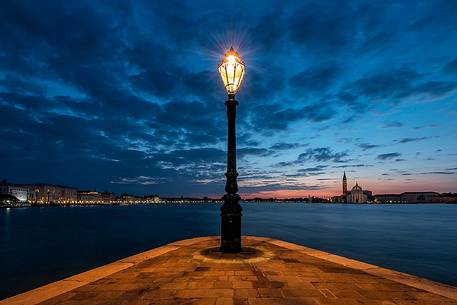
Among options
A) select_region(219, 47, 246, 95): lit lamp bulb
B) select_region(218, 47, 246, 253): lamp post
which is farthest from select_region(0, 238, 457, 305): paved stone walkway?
select_region(219, 47, 246, 95): lit lamp bulb

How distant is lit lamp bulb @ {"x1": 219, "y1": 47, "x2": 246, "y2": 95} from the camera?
31.3 feet

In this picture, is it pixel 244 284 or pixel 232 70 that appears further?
pixel 232 70

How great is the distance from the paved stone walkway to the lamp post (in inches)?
33.8

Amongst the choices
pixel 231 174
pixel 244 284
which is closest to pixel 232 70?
pixel 231 174

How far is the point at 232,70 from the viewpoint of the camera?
9594mm

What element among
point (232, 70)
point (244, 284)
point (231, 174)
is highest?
point (232, 70)

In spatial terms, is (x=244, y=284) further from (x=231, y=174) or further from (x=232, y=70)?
(x=232, y=70)

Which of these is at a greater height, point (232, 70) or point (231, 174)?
point (232, 70)

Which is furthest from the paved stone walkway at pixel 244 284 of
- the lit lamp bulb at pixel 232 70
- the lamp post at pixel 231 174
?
the lit lamp bulb at pixel 232 70

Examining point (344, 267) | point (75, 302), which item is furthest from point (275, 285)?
point (75, 302)

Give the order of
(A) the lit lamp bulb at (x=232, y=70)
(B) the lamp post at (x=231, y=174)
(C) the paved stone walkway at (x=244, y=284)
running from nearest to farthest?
1. (C) the paved stone walkway at (x=244, y=284)
2. (B) the lamp post at (x=231, y=174)
3. (A) the lit lamp bulb at (x=232, y=70)

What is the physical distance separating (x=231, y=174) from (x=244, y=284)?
4069 mm

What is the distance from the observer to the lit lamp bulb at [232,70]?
376 inches

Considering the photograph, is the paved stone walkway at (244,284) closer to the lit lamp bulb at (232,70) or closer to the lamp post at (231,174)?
the lamp post at (231,174)
